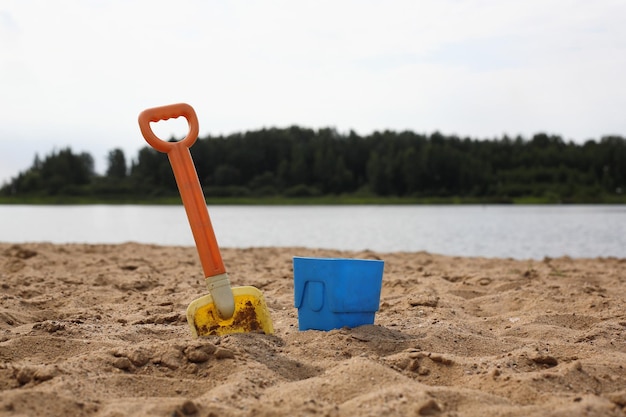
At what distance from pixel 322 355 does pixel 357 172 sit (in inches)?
2945

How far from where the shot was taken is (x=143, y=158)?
242 feet

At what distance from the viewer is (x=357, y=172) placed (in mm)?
77500

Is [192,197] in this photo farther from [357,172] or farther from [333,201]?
[357,172]

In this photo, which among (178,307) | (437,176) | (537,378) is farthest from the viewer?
(437,176)

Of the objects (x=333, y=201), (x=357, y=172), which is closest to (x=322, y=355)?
(x=333, y=201)

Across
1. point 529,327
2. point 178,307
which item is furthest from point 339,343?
point 178,307

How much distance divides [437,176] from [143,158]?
3323 cm

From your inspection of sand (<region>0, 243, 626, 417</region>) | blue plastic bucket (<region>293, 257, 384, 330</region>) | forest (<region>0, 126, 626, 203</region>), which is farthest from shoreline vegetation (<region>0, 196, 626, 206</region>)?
blue plastic bucket (<region>293, 257, 384, 330</region>)

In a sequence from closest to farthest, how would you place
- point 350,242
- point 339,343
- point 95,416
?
point 95,416, point 339,343, point 350,242

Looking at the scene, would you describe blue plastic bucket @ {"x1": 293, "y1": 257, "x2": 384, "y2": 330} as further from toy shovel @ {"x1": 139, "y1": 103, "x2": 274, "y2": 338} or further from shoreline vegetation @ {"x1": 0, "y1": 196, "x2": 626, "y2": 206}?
shoreline vegetation @ {"x1": 0, "y1": 196, "x2": 626, "y2": 206}

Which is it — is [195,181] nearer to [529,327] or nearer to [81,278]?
[529,327]

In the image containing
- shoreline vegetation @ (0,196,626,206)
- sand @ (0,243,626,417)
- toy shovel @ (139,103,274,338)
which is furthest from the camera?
shoreline vegetation @ (0,196,626,206)

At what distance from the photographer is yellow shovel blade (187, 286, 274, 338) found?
3.36 m

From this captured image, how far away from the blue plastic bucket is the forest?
213ft
